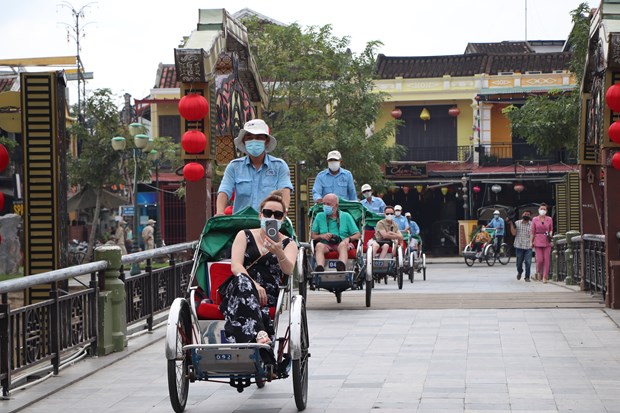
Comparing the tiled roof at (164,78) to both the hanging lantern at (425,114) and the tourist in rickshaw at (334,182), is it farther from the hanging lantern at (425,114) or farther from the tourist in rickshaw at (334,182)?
the tourist in rickshaw at (334,182)

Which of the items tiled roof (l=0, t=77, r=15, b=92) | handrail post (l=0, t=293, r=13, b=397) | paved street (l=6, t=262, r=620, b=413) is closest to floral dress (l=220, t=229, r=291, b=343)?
paved street (l=6, t=262, r=620, b=413)

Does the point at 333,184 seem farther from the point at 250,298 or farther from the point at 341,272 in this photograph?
the point at 250,298

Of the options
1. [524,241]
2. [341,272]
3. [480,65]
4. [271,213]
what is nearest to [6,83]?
[480,65]

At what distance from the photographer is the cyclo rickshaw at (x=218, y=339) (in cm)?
770

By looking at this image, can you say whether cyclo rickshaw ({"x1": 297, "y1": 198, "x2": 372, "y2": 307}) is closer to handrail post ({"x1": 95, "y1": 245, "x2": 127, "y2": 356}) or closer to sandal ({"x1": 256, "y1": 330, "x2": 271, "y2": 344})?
handrail post ({"x1": 95, "y1": 245, "x2": 127, "y2": 356})

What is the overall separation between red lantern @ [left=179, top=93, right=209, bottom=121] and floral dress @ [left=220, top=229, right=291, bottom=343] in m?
6.61

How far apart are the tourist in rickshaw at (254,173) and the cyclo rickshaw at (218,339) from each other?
7.00ft

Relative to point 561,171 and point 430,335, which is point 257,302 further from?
point 561,171

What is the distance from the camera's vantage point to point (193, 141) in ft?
49.8

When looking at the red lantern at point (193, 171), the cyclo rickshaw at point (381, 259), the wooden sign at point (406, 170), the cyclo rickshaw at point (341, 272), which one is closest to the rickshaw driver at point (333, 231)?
the cyclo rickshaw at point (341, 272)

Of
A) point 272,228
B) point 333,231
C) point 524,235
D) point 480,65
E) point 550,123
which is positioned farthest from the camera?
point 480,65

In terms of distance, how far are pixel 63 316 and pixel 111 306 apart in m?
1.23

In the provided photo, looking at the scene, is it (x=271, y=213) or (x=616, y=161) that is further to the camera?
(x=616, y=161)

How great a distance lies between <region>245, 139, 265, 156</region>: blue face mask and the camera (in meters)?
11.1
